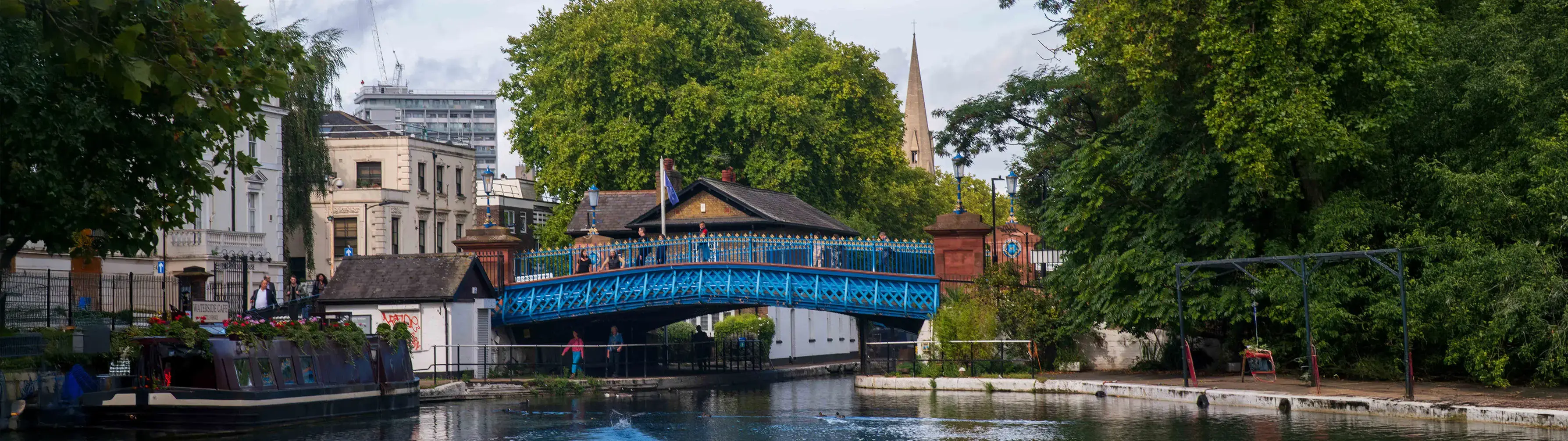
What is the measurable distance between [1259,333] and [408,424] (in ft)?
56.4

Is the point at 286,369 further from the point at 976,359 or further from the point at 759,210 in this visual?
the point at 759,210

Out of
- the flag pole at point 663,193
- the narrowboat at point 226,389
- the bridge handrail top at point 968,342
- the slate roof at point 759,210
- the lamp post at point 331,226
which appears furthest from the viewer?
the lamp post at point 331,226

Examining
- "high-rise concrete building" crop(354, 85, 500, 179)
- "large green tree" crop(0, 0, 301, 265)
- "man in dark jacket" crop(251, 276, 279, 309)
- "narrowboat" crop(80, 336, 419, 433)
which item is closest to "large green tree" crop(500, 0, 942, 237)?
"man in dark jacket" crop(251, 276, 279, 309)

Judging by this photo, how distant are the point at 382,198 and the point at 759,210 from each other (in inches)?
1209

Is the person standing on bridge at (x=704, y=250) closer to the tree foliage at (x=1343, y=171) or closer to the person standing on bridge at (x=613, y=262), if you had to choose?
the person standing on bridge at (x=613, y=262)

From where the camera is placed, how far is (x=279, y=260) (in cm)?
5203

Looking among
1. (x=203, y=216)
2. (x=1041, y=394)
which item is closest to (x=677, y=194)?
(x=203, y=216)

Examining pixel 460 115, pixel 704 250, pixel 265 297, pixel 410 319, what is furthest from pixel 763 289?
pixel 460 115

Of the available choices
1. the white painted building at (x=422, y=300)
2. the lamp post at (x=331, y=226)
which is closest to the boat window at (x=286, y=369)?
the white painted building at (x=422, y=300)

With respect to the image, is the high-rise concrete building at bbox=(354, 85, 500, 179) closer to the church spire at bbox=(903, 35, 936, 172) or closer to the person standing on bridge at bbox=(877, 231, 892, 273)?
the church spire at bbox=(903, 35, 936, 172)

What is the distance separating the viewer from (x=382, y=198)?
70812mm

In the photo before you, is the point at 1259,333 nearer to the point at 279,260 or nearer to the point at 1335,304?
the point at 1335,304

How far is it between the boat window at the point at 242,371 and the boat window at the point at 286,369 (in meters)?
0.93

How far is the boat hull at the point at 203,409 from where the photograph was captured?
77.5 ft
